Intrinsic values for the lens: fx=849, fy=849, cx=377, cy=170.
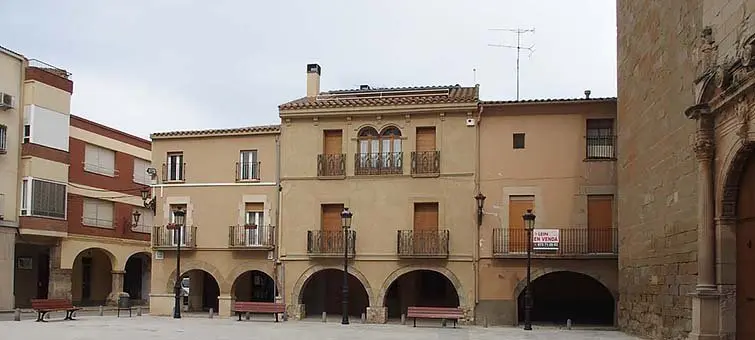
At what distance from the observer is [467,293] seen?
2552 cm

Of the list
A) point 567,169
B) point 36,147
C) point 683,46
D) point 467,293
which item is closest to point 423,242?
point 467,293

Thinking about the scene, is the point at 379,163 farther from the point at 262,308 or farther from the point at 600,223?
the point at 600,223

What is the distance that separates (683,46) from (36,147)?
78.9 feet

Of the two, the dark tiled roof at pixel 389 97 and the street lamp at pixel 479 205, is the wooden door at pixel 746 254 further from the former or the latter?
the dark tiled roof at pixel 389 97

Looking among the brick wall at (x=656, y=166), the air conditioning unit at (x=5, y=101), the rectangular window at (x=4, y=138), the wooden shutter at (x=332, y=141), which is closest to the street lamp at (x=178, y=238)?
the wooden shutter at (x=332, y=141)

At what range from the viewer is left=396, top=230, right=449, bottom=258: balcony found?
84.2 ft

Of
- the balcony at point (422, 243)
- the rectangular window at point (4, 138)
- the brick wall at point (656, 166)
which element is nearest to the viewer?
the brick wall at point (656, 166)

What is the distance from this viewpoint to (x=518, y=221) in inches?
1008

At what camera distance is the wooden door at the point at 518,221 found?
2530cm

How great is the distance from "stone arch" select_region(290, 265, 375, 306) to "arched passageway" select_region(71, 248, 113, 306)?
12730mm

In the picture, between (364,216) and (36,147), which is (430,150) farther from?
(36,147)

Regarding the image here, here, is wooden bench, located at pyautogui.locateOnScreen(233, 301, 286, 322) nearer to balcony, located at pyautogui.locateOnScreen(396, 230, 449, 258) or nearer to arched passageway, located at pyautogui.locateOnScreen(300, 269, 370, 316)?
arched passageway, located at pyautogui.locateOnScreen(300, 269, 370, 316)

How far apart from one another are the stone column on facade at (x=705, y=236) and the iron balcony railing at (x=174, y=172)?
19.0 meters

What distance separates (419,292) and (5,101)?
53.0ft
